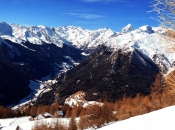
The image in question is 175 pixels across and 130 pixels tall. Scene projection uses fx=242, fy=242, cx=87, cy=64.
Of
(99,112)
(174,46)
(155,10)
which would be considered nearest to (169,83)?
(174,46)

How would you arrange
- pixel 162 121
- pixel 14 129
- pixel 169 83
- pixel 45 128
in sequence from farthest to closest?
pixel 14 129
pixel 45 128
pixel 162 121
pixel 169 83

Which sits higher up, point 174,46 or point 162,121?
point 174,46

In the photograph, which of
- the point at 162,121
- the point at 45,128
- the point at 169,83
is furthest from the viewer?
the point at 45,128

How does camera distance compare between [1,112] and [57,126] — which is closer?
[57,126]

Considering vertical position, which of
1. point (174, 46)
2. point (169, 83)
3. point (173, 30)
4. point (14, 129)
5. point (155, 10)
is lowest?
point (14, 129)

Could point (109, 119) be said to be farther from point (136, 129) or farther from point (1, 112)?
point (1, 112)

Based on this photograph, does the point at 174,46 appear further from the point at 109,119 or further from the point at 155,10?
the point at 109,119

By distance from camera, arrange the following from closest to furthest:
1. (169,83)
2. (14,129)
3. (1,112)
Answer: (169,83), (14,129), (1,112)

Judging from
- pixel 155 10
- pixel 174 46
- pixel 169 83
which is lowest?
pixel 169 83

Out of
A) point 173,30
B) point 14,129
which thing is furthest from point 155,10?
point 14,129
